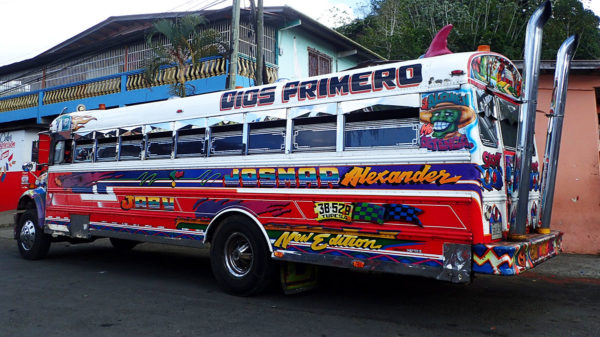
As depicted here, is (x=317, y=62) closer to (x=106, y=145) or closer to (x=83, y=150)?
(x=83, y=150)

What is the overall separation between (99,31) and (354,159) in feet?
58.3

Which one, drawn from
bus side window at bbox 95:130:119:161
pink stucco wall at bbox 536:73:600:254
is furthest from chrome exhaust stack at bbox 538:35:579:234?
bus side window at bbox 95:130:119:161

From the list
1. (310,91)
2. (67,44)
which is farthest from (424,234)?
(67,44)

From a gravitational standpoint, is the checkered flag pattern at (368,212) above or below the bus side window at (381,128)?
below

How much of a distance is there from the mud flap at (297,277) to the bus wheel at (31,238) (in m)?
5.29

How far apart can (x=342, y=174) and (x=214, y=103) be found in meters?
2.32

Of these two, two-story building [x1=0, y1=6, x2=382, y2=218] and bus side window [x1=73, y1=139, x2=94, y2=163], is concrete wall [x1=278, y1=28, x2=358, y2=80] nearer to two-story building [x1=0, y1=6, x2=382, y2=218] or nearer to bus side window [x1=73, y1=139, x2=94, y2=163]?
two-story building [x1=0, y1=6, x2=382, y2=218]

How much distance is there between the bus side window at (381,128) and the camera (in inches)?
191

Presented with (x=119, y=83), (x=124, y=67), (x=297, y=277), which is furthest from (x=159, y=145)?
(x=124, y=67)

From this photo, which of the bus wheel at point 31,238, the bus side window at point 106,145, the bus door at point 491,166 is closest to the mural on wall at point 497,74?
the bus door at point 491,166

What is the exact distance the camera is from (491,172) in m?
4.61

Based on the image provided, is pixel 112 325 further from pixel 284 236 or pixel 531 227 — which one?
pixel 531 227

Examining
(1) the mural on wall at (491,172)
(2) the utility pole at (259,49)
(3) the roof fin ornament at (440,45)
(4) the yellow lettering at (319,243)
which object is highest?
(2) the utility pole at (259,49)

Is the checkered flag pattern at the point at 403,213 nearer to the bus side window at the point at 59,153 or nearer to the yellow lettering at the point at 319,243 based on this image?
the yellow lettering at the point at 319,243
